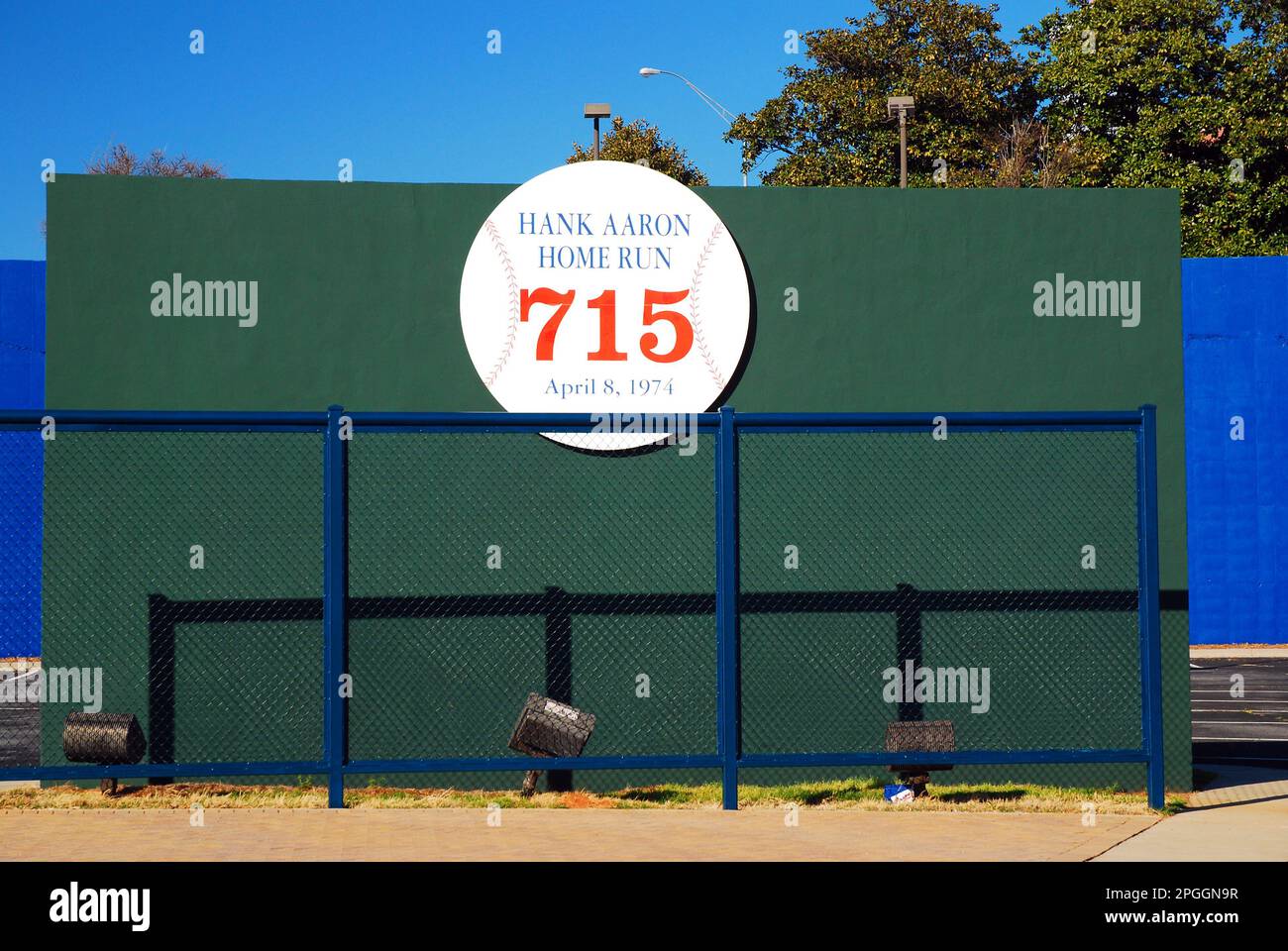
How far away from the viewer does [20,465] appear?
65.1 feet

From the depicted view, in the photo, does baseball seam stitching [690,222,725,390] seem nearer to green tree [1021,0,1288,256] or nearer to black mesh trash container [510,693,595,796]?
black mesh trash container [510,693,595,796]

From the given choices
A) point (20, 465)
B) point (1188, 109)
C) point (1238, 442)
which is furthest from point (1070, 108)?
point (20, 465)

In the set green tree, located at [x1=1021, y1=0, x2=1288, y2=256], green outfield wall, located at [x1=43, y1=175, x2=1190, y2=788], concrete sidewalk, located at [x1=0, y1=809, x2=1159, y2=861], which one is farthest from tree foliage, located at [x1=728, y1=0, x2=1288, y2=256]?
concrete sidewalk, located at [x1=0, y1=809, x2=1159, y2=861]

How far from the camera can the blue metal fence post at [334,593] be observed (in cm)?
845

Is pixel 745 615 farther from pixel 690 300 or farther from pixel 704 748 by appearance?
pixel 690 300

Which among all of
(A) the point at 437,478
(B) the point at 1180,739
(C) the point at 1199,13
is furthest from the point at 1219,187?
(A) the point at 437,478

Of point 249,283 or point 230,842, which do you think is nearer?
point 230,842

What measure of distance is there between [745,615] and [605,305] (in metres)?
2.52

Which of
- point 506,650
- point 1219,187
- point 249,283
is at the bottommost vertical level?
point 506,650

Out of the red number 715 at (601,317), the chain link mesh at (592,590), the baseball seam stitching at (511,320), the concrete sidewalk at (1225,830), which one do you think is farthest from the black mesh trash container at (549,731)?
the concrete sidewalk at (1225,830)

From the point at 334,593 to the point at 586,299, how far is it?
2.90 m

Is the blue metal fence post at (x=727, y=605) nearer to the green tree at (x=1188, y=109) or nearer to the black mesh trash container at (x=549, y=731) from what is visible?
the black mesh trash container at (x=549, y=731)

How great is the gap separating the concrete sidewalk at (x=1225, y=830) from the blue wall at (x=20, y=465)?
53.9 feet

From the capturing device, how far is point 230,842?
7648 mm
